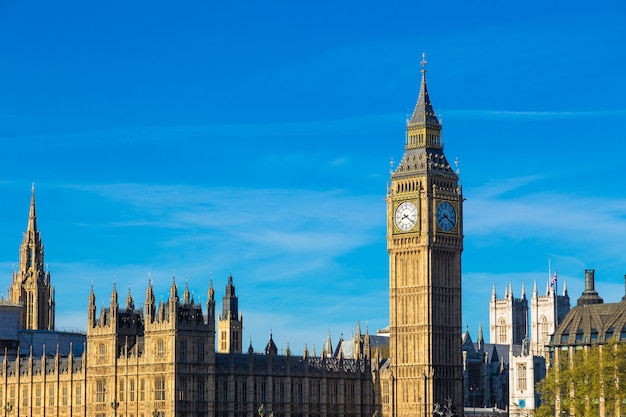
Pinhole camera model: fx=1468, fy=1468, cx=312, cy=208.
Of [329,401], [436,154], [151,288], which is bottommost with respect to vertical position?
[329,401]

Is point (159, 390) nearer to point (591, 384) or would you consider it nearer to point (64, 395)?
point (64, 395)

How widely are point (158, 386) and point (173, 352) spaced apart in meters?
4.77

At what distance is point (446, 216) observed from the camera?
179 m

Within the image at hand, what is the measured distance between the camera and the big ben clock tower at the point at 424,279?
576 ft

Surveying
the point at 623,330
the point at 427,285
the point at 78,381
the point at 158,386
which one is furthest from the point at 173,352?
the point at 623,330

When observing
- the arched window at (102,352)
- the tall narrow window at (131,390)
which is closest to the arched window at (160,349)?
the tall narrow window at (131,390)

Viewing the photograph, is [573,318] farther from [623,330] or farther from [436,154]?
[436,154]

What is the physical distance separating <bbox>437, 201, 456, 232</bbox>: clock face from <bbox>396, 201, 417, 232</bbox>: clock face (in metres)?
3.02

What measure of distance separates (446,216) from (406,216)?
16.0 feet

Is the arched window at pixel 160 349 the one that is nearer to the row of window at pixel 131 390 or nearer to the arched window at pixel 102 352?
the row of window at pixel 131 390

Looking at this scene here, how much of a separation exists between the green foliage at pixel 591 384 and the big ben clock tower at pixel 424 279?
34.1 meters

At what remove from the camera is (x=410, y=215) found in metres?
178

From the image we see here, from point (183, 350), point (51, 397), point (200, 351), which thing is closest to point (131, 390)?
point (183, 350)

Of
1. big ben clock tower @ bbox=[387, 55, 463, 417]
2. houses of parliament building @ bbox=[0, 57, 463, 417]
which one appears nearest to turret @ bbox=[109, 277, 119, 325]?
houses of parliament building @ bbox=[0, 57, 463, 417]
